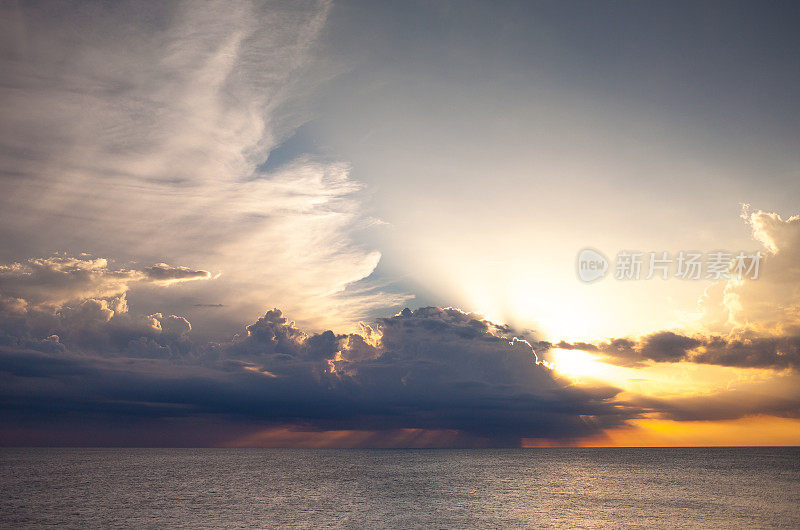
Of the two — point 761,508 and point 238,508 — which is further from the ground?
point 761,508

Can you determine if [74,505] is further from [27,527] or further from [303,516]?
[303,516]

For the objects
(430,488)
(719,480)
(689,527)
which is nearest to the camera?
(689,527)

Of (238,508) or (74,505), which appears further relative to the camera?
(74,505)

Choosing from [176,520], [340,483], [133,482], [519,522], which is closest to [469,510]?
[519,522]

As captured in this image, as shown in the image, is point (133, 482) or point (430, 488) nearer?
point (430, 488)

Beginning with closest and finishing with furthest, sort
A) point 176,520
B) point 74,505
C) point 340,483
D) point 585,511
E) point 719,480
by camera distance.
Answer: point 176,520 < point 585,511 < point 74,505 < point 340,483 < point 719,480

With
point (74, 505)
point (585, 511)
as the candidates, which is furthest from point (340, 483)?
point (585, 511)

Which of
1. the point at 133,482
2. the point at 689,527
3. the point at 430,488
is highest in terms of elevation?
the point at 689,527

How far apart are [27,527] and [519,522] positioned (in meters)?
79.1

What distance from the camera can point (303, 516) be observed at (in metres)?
91.8

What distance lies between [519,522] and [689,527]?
25.8 metres

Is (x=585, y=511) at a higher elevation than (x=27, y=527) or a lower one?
higher

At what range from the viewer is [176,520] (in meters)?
89.6

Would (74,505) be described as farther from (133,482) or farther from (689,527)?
(689,527)
